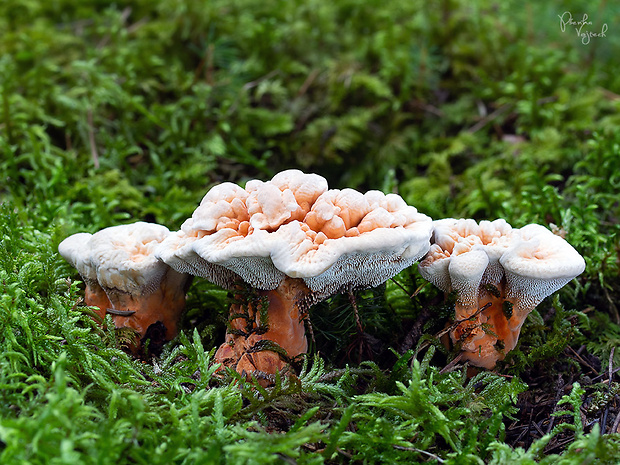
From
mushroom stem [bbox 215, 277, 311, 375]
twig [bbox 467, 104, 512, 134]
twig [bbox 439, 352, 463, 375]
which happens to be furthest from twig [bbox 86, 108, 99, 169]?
twig [bbox 467, 104, 512, 134]

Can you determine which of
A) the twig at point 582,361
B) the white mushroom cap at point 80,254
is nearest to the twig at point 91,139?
the white mushroom cap at point 80,254

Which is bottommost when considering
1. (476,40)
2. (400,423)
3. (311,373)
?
(400,423)

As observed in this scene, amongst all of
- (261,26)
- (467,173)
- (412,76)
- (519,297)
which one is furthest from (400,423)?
(261,26)

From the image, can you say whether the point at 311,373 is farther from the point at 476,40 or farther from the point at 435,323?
the point at 476,40

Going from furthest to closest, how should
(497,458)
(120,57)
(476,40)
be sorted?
1. (476,40)
2. (120,57)
3. (497,458)

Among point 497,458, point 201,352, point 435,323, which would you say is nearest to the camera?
point 497,458

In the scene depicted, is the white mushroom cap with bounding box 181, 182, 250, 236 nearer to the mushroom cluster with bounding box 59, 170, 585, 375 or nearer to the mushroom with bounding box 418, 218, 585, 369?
the mushroom cluster with bounding box 59, 170, 585, 375

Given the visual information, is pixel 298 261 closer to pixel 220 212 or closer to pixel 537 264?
pixel 220 212

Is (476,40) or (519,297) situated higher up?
(476,40)
